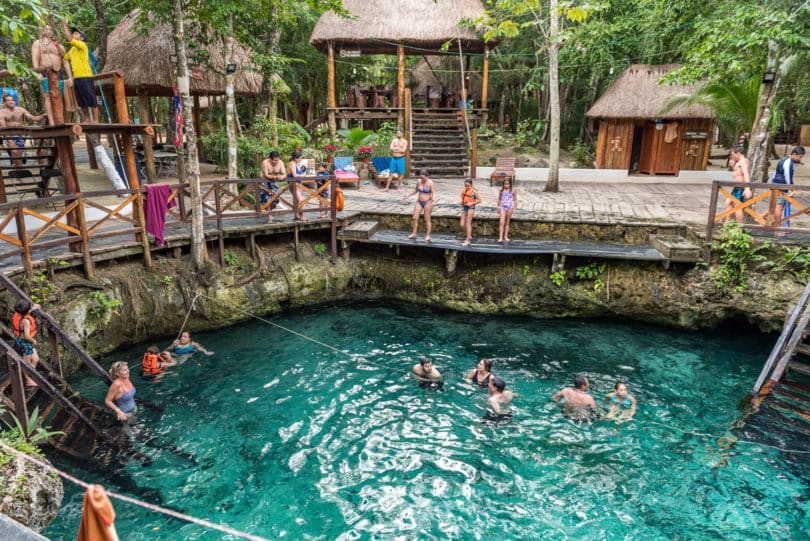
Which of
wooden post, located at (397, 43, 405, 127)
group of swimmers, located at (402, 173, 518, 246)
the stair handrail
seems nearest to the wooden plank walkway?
group of swimmers, located at (402, 173, 518, 246)

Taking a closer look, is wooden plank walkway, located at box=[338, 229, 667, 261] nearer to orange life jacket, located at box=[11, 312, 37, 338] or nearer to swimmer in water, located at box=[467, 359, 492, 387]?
swimmer in water, located at box=[467, 359, 492, 387]

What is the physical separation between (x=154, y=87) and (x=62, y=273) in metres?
9.28

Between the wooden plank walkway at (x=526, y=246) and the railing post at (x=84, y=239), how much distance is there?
208 inches

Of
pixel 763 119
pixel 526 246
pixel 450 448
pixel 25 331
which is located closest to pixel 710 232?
pixel 763 119

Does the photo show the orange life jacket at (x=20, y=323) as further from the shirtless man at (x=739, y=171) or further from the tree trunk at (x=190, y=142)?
the shirtless man at (x=739, y=171)

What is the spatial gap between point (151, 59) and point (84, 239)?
865cm

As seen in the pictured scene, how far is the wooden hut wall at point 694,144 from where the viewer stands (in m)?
20.0

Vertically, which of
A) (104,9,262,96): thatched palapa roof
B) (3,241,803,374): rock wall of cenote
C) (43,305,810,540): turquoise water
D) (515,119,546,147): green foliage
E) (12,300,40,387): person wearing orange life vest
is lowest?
(43,305,810,540): turquoise water

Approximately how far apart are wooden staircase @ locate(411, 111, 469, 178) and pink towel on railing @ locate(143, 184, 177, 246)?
993 centimetres

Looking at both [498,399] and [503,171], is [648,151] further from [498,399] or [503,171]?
[498,399]

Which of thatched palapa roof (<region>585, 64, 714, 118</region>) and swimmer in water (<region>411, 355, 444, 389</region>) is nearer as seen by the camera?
swimmer in water (<region>411, 355, 444, 389</region>)

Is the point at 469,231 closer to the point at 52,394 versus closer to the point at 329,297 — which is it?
the point at 329,297

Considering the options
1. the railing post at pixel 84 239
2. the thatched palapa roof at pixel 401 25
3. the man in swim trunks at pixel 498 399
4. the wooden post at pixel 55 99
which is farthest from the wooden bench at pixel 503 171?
the wooden post at pixel 55 99

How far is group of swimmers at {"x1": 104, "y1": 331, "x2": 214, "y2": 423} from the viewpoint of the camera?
8.15 meters
